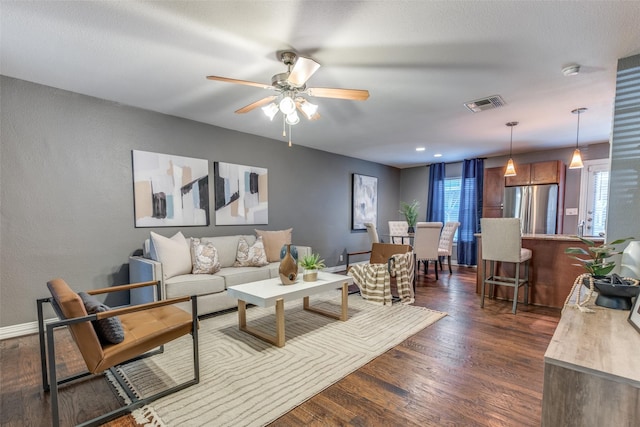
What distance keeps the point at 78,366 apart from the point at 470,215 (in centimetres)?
676

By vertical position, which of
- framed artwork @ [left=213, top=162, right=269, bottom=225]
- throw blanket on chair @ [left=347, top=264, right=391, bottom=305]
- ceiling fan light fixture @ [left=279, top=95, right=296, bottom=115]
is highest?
Answer: ceiling fan light fixture @ [left=279, top=95, right=296, bottom=115]

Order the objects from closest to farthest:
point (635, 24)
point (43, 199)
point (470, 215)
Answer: point (635, 24) < point (43, 199) < point (470, 215)

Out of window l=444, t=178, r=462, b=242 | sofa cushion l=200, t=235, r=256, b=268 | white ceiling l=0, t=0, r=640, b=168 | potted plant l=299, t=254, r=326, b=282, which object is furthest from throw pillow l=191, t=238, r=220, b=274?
window l=444, t=178, r=462, b=242

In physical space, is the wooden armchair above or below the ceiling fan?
below

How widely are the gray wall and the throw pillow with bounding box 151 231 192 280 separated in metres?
0.48

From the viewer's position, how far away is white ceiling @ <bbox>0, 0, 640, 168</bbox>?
1.77m

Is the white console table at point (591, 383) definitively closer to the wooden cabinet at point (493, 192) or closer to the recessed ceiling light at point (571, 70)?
the recessed ceiling light at point (571, 70)

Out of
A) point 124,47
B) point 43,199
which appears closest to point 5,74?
point 43,199

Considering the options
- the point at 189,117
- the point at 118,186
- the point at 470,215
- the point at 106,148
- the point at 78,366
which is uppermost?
the point at 189,117

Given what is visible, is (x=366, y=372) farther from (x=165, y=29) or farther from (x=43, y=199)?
(x=43, y=199)

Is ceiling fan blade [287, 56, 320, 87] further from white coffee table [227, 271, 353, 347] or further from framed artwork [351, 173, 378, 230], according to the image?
framed artwork [351, 173, 378, 230]

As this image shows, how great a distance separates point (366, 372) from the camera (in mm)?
2111

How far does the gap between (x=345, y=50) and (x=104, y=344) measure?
253cm

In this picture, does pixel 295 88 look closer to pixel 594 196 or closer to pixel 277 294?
pixel 277 294
